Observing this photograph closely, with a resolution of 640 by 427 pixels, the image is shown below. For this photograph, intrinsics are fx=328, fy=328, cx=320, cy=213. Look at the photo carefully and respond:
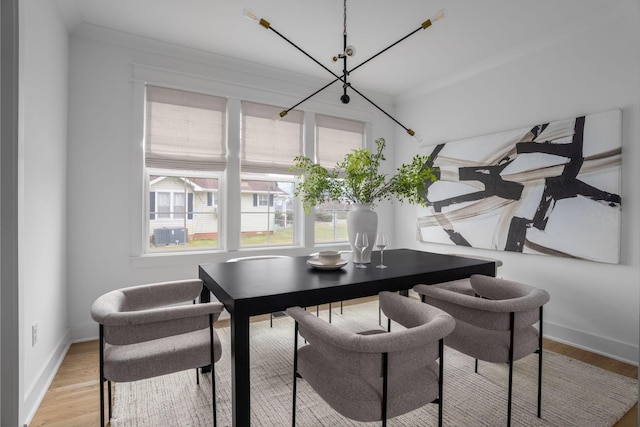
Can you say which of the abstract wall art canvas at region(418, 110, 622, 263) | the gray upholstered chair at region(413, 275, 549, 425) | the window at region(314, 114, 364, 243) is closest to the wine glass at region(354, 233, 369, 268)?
the gray upholstered chair at region(413, 275, 549, 425)

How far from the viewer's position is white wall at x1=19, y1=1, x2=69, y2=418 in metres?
1.84

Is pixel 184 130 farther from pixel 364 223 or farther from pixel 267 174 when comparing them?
pixel 364 223

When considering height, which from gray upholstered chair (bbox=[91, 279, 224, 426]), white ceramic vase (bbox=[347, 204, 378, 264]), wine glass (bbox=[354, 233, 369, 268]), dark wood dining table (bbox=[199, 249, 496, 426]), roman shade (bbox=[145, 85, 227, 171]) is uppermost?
roman shade (bbox=[145, 85, 227, 171])

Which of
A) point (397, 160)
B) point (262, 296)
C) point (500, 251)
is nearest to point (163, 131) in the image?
point (262, 296)

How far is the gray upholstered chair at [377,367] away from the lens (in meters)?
1.21

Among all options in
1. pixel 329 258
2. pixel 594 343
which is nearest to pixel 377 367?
pixel 329 258

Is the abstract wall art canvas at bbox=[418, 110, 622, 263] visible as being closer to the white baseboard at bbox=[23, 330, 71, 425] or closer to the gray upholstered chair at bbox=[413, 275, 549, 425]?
the gray upholstered chair at bbox=[413, 275, 549, 425]

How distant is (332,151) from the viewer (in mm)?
4332

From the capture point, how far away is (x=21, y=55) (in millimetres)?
1691

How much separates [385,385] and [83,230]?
2.97 m

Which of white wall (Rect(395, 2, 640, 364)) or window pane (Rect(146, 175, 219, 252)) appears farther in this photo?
window pane (Rect(146, 175, 219, 252))

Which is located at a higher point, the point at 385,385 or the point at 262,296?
the point at 262,296

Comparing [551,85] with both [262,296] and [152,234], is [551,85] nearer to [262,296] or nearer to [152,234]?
[262,296]

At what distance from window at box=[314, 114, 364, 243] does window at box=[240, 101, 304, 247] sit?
0.32 m
